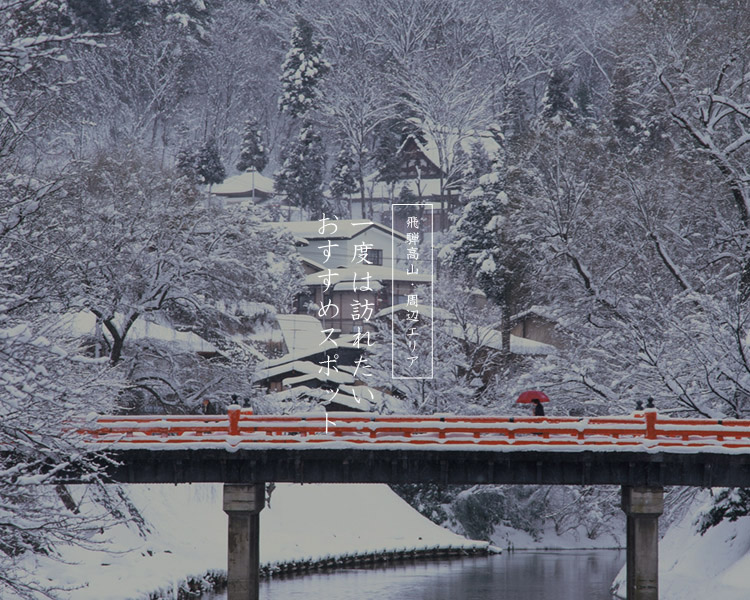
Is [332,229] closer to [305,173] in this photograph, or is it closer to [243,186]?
[305,173]

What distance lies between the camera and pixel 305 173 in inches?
3757

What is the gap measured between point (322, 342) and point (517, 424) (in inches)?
1629

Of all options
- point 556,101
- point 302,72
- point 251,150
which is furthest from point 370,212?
point 556,101

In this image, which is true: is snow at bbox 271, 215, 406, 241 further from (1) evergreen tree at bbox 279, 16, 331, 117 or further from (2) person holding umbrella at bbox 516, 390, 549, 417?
(2) person holding umbrella at bbox 516, 390, 549, 417

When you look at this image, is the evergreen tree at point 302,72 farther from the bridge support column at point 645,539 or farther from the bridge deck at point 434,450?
the bridge support column at point 645,539

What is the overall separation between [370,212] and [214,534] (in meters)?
59.5

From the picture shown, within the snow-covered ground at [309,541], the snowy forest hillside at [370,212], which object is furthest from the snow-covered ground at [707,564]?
the snowy forest hillside at [370,212]

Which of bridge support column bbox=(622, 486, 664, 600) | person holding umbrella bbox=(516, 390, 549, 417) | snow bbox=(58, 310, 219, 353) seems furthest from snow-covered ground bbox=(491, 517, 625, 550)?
bridge support column bbox=(622, 486, 664, 600)

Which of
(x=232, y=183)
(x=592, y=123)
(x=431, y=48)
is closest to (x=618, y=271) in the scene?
(x=592, y=123)

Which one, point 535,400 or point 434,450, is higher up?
Result: point 535,400

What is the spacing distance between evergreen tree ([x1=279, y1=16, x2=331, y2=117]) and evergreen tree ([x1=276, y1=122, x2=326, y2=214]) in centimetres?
305

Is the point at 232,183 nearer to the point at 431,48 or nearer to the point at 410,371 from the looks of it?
the point at 431,48

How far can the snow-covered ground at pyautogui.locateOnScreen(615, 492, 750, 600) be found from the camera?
28.5 m

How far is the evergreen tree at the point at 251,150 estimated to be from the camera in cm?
10444
